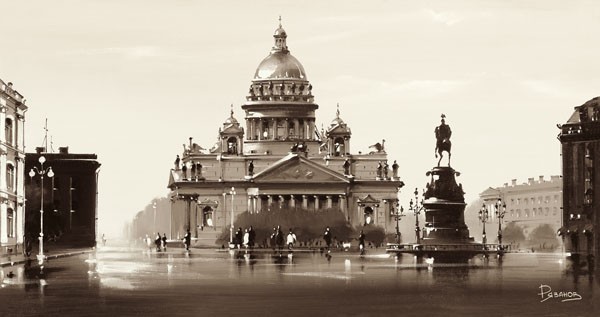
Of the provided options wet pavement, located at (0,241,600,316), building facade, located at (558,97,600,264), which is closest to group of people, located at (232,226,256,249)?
building facade, located at (558,97,600,264)

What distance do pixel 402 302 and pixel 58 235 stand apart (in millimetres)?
102213

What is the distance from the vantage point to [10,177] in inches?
3698

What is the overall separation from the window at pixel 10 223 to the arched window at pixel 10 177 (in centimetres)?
149

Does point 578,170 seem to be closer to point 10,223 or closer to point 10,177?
point 10,177

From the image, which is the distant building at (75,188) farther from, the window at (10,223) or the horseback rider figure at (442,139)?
the horseback rider figure at (442,139)

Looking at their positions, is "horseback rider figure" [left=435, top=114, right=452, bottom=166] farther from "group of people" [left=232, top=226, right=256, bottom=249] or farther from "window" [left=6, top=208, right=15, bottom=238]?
"group of people" [left=232, top=226, right=256, bottom=249]

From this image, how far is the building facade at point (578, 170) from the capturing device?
120 m

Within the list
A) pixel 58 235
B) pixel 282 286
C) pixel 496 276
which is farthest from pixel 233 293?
pixel 58 235

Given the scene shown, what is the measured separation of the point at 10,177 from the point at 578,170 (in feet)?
180

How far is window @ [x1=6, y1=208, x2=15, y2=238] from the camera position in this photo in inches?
3617
